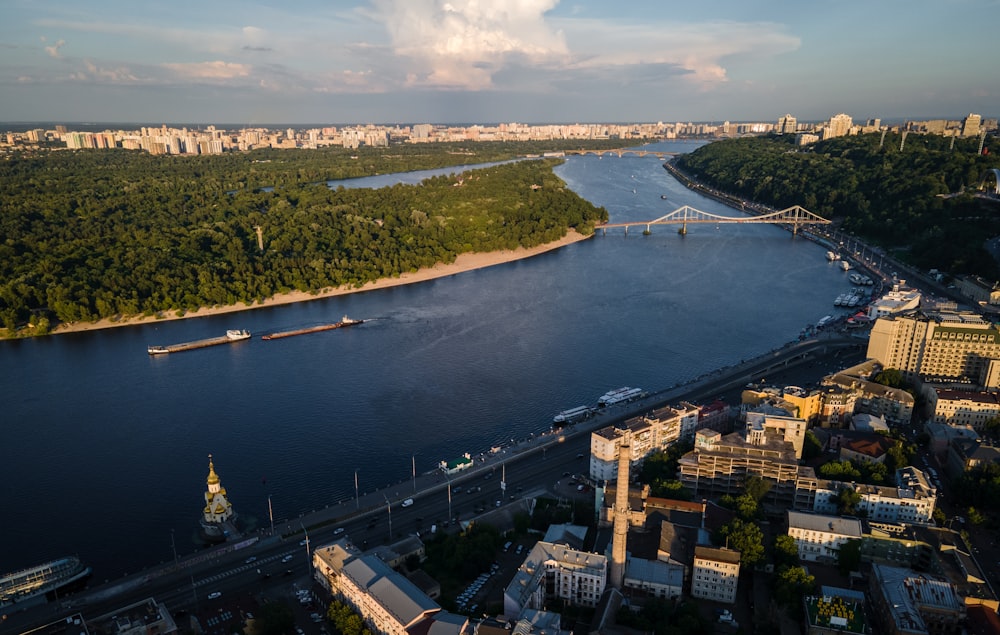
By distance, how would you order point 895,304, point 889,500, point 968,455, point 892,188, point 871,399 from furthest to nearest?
point 892,188 → point 895,304 → point 871,399 → point 968,455 → point 889,500

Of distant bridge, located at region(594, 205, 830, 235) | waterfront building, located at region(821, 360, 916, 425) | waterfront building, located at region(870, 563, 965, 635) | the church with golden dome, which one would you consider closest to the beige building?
waterfront building, located at region(870, 563, 965, 635)

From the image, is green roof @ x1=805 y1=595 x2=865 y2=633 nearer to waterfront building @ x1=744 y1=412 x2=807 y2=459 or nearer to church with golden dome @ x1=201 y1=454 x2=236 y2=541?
waterfront building @ x1=744 y1=412 x2=807 y2=459

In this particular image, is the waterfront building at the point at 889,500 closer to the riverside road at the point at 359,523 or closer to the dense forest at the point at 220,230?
the riverside road at the point at 359,523

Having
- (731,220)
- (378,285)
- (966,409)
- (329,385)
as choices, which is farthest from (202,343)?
(731,220)

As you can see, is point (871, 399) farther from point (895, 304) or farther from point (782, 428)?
point (895, 304)

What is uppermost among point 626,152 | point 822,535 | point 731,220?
point 626,152

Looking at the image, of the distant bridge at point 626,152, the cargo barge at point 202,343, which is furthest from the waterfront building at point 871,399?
the distant bridge at point 626,152
